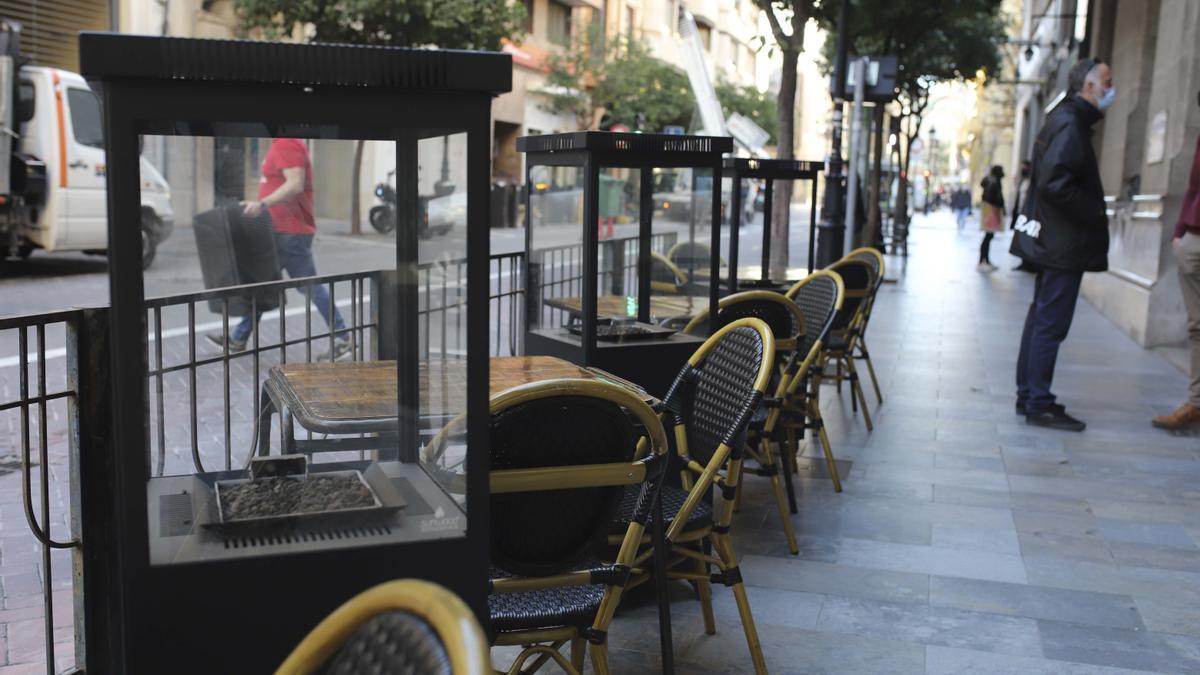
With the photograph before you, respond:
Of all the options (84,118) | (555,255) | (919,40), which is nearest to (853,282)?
(555,255)

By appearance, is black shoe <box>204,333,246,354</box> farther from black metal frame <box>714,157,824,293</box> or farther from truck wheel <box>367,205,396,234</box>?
black metal frame <box>714,157,824,293</box>

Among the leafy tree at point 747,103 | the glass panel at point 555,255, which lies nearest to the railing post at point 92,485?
the glass panel at point 555,255

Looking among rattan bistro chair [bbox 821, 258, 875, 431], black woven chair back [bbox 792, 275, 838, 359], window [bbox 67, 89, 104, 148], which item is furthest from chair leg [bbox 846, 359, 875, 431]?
window [bbox 67, 89, 104, 148]

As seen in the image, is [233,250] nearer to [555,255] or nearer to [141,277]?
[141,277]

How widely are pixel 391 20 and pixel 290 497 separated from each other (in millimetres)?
20975

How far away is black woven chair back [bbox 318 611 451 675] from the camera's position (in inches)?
53.0

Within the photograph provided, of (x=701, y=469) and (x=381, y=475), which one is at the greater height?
(x=381, y=475)

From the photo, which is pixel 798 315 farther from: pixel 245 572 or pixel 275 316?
pixel 245 572

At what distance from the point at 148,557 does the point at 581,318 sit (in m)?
2.45

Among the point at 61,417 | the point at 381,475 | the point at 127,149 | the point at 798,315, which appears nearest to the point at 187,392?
the point at 381,475

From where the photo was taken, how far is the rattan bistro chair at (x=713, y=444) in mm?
3391

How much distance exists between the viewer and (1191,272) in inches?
281

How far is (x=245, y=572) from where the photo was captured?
2.31 m

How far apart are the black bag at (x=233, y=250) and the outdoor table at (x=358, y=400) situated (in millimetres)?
285
